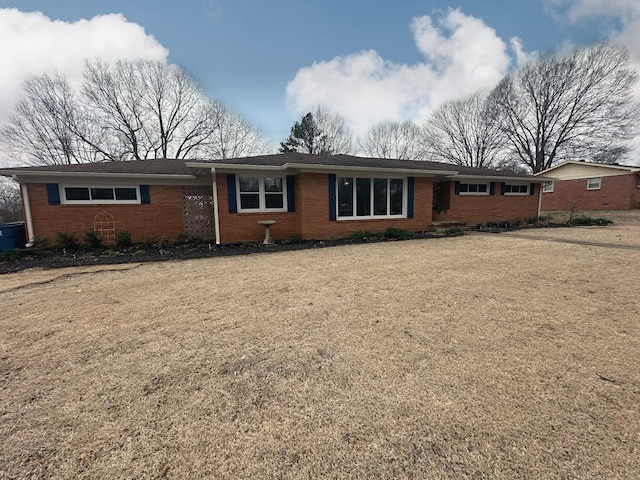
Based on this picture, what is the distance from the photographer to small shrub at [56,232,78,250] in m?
9.18

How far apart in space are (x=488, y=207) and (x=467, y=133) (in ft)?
71.9

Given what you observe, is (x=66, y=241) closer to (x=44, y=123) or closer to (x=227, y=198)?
(x=227, y=198)

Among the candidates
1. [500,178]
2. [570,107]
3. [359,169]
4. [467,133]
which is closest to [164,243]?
[359,169]

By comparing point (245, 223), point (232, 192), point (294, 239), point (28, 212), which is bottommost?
point (294, 239)

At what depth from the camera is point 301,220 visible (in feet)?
33.3

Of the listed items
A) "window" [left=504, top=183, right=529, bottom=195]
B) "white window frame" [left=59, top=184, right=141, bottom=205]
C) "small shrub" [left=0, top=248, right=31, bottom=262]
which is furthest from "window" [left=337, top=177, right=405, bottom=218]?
"small shrub" [left=0, top=248, right=31, bottom=262]

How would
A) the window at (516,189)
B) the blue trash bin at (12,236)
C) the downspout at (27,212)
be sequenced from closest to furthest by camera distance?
the blue trash bin at (12,236) < the downspout at (27,212) < the window at (516,189)

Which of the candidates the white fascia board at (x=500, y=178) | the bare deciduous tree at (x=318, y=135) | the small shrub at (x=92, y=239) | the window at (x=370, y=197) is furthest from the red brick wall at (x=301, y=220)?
the bare deciduous tree at (x=318, y=135)

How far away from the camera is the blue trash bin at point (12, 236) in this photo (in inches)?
358

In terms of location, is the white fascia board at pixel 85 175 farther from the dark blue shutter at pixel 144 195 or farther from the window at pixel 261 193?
the window at pixel 261 193

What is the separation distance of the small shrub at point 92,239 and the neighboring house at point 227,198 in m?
0.42

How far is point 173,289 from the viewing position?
16.5 feet

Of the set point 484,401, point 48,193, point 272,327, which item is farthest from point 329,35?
point 484,401

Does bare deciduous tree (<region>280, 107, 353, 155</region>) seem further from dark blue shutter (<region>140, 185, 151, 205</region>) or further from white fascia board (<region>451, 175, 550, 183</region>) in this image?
dark blue shutter (<region>140, 185, 151, 205</region>)
